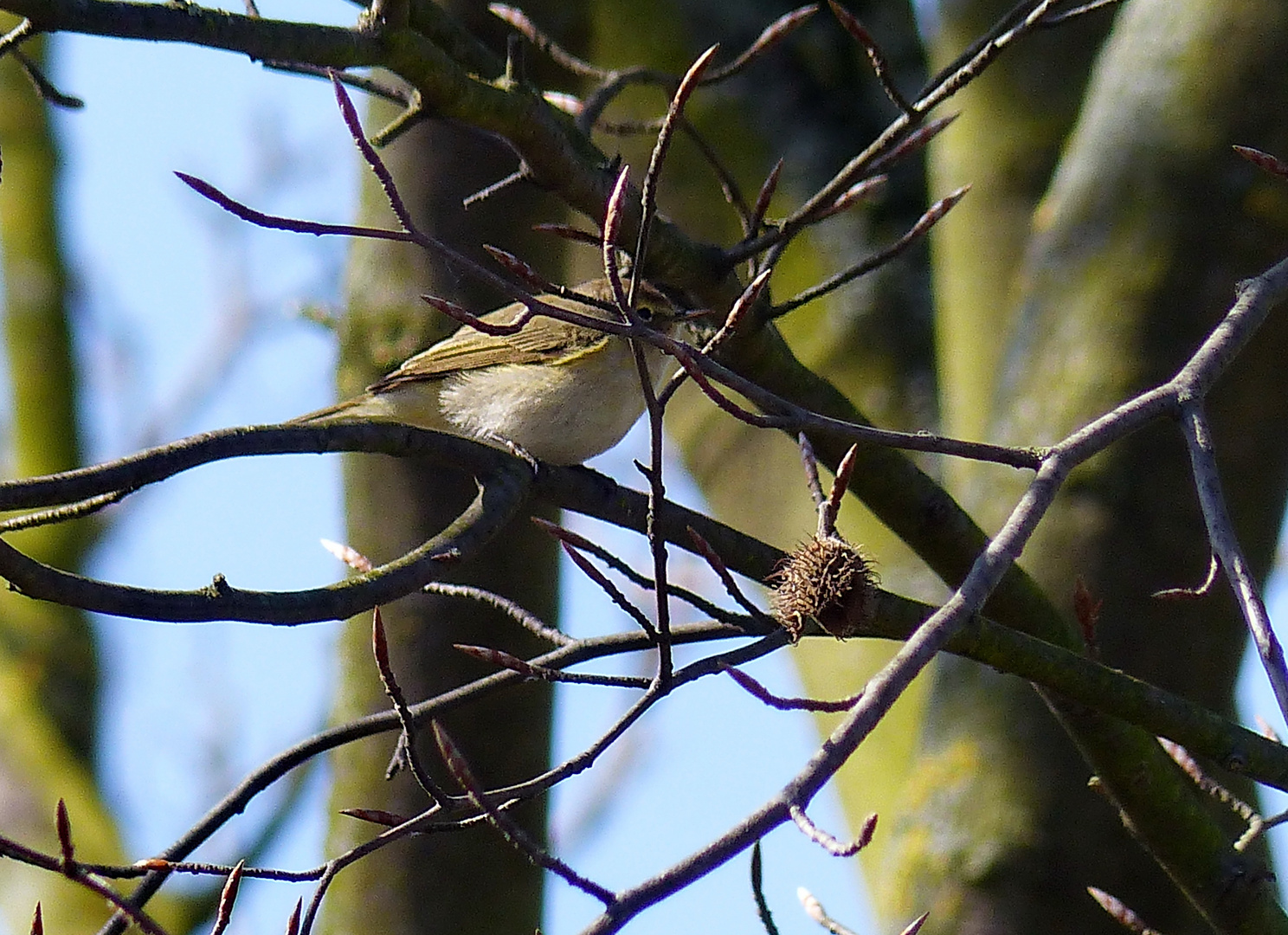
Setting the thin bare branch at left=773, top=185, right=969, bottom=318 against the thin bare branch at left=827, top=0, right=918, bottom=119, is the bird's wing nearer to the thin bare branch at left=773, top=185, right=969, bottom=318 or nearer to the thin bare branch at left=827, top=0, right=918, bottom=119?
the thin bare branch at left=773, top=185, right=969, bottom=318

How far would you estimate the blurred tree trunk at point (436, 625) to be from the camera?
3268mm

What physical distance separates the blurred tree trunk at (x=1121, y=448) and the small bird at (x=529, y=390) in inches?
40.9

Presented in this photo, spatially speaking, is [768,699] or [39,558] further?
[39,558]

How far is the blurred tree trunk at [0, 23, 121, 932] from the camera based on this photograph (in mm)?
6496

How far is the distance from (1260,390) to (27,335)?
606cm

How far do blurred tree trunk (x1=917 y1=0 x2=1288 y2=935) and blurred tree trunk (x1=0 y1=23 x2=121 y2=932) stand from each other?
434 centimetres

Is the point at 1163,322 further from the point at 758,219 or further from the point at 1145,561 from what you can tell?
the point at 758,219

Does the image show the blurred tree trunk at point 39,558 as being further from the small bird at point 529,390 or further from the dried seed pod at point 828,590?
the dried seed pod at point 828,590

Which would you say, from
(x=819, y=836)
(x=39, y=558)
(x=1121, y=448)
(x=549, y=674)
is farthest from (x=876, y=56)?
(x=39, y=558)

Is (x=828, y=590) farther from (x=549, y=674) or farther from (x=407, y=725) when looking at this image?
(x=407, y=725)

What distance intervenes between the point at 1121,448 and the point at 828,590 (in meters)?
1.97

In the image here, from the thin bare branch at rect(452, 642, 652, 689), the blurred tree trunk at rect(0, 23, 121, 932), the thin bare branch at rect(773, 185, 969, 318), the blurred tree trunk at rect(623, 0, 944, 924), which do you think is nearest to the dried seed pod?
the thin bare branch at rect(452, 642, 652, 689)

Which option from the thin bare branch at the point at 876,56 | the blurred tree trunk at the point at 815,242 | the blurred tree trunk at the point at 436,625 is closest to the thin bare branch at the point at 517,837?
the thin bare branch at the point at 876,56

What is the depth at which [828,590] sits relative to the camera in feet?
5.95
